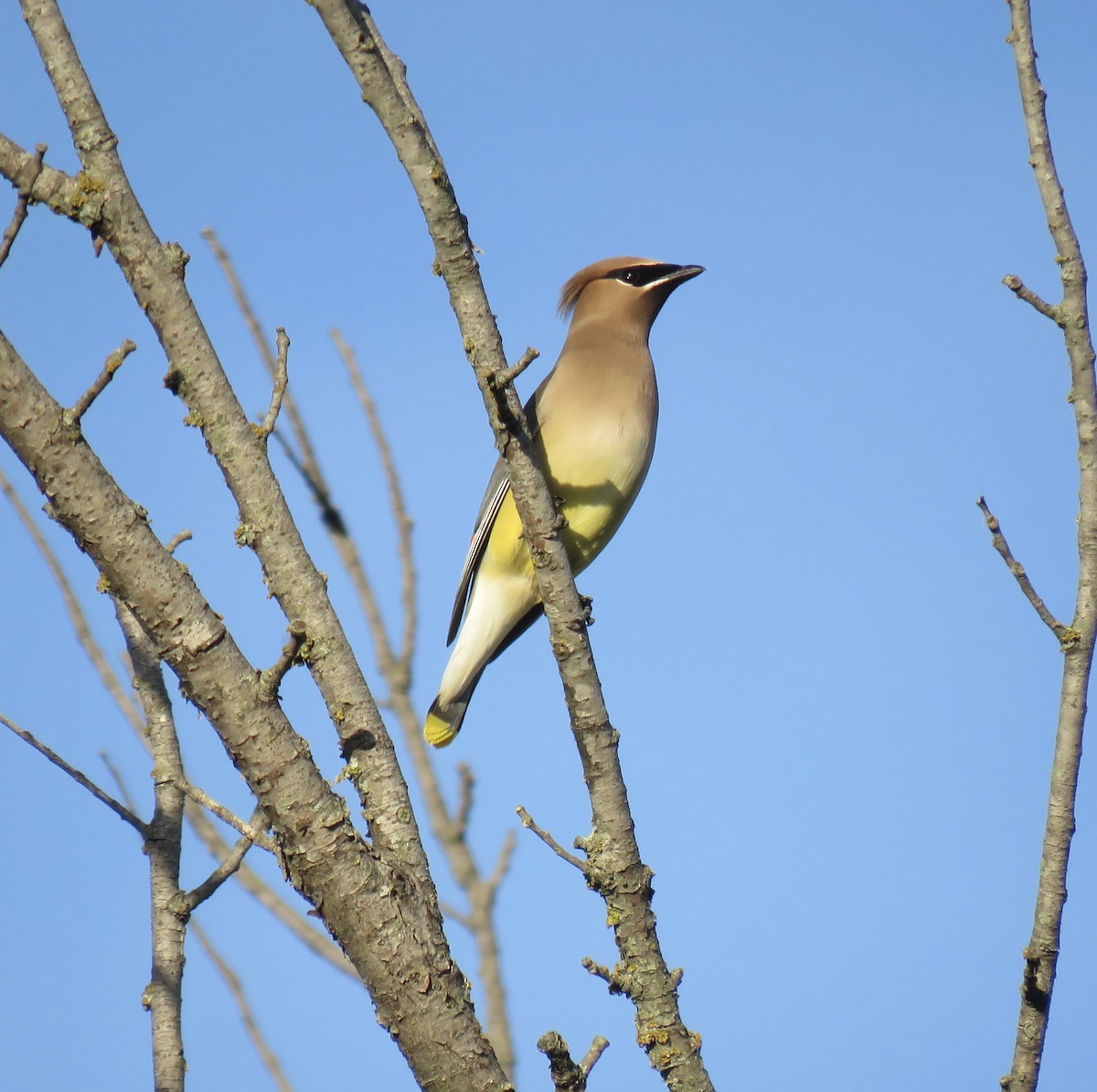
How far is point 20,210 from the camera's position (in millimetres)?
2346

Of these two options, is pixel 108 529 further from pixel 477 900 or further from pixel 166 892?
pixel 477 900

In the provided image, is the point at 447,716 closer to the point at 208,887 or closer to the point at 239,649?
the point at 208,887

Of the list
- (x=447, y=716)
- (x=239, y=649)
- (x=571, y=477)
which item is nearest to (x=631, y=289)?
(x=571, y=477)


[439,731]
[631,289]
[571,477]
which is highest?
[631,289]

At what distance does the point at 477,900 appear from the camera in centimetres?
332

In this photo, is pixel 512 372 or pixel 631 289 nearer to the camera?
pixel 512 372

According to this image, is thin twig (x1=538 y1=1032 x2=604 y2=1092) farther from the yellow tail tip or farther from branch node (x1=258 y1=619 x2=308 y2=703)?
the yellow tail tip

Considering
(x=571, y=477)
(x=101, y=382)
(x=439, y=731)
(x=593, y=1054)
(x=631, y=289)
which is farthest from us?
(x=631, y=289)

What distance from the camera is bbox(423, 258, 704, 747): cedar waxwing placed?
4.31 metres

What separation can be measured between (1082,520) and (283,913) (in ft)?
6.95

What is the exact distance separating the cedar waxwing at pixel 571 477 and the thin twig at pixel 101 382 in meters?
1.95

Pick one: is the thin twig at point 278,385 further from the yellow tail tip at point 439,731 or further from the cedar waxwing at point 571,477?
the yellow tail tip at point 439,731

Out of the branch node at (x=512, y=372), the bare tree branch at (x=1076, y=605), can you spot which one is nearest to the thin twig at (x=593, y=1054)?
the bare tree branch at (x=1076, y=605)

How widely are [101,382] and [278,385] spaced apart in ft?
1.81
